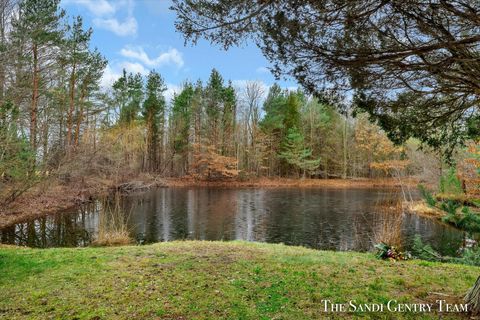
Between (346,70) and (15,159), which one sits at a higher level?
(346,70)

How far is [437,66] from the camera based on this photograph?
2.94 meters

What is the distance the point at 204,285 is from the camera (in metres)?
3.60

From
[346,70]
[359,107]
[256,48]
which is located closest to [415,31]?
[346,70]

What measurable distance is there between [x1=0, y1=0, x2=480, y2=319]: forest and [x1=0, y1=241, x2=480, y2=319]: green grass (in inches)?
1.1

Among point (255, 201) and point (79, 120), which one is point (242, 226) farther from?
point (79, 120)

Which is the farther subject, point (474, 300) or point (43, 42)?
point (43, 42)

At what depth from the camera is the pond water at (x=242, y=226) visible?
9602mm

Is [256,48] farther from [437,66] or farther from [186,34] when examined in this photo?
[437,66]

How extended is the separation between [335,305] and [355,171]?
30944 mm

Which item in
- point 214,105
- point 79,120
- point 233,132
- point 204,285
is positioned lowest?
point 204,285

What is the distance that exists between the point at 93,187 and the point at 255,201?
32.2ft

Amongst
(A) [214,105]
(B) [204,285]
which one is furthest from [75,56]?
(B) [204,285]

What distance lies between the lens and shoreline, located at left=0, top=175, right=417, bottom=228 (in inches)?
508

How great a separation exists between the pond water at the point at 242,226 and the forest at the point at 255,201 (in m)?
0.10
